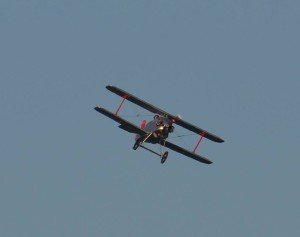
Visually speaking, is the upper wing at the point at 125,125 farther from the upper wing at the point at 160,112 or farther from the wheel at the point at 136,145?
the upper wing at the point at 160,112

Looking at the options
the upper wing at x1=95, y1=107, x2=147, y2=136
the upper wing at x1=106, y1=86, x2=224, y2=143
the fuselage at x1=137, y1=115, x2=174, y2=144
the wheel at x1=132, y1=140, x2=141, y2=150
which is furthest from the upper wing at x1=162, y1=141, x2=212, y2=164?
the upper wing at x1=95, y1=107, x2=147, y2=136

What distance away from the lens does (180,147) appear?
7444 cm

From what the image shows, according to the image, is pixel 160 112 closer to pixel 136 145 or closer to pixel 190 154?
pixel 136 145

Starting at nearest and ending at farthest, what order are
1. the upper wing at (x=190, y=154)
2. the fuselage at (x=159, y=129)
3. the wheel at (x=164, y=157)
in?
1. the wheel at (x=164, y=157)
2. the fuselage at (x=159, y=129)
3. the upper wing at (x=190, y=154)

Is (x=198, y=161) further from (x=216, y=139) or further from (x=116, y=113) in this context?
(x=116, y=113)

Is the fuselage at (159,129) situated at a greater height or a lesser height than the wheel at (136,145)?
greater

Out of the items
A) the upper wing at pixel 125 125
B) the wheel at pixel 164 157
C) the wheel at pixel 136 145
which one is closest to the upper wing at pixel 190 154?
the wheel at pixel 136 145

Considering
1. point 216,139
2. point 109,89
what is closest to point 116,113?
point 109,89

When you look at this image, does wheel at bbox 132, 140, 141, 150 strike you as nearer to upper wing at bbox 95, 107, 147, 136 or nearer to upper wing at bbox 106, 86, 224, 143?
upper wing at bbox 95, 107, 147, 136

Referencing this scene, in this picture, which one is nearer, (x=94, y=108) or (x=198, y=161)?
(x=94, y=108)

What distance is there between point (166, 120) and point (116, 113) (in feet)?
9.54

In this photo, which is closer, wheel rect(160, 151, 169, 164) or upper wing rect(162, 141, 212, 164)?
wheel rect(160, 151, 169, 164)

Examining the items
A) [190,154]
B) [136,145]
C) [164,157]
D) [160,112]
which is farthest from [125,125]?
[190,154]

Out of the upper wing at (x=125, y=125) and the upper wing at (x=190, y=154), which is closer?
the upper wing at (x=125, y=125)
